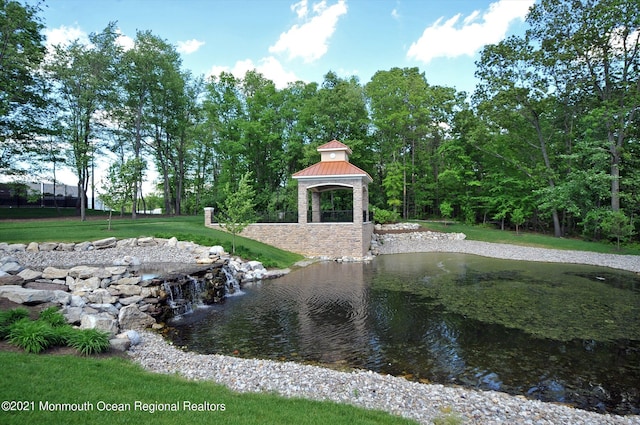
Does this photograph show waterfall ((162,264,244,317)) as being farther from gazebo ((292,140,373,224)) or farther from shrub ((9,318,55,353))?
gazebo ((292,140,373,224))

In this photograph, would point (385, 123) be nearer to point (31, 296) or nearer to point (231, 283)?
point (231, 283)

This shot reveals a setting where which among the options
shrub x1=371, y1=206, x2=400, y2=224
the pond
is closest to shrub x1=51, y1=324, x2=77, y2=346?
the pond

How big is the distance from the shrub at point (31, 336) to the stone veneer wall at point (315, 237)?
16453 mm

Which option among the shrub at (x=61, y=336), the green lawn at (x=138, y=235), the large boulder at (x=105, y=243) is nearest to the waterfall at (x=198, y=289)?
the shrub at (x=61, y=336)

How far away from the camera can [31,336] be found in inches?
232

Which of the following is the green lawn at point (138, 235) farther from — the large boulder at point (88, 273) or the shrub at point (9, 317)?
the shrub at point (9, 317)

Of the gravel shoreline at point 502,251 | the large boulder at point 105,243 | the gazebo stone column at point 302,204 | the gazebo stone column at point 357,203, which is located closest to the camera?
the large boulder at point 105,243

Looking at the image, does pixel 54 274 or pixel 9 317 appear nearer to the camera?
pixel 9 317

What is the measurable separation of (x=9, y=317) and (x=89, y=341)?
1.82m

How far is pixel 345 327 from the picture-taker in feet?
29.6

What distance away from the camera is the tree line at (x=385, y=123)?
73.4ft

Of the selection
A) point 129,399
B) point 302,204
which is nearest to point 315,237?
point 302,204

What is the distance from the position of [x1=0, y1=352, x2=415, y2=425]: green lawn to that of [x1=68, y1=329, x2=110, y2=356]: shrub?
2.22ft

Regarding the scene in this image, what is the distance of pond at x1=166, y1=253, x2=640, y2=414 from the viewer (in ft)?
20.7
